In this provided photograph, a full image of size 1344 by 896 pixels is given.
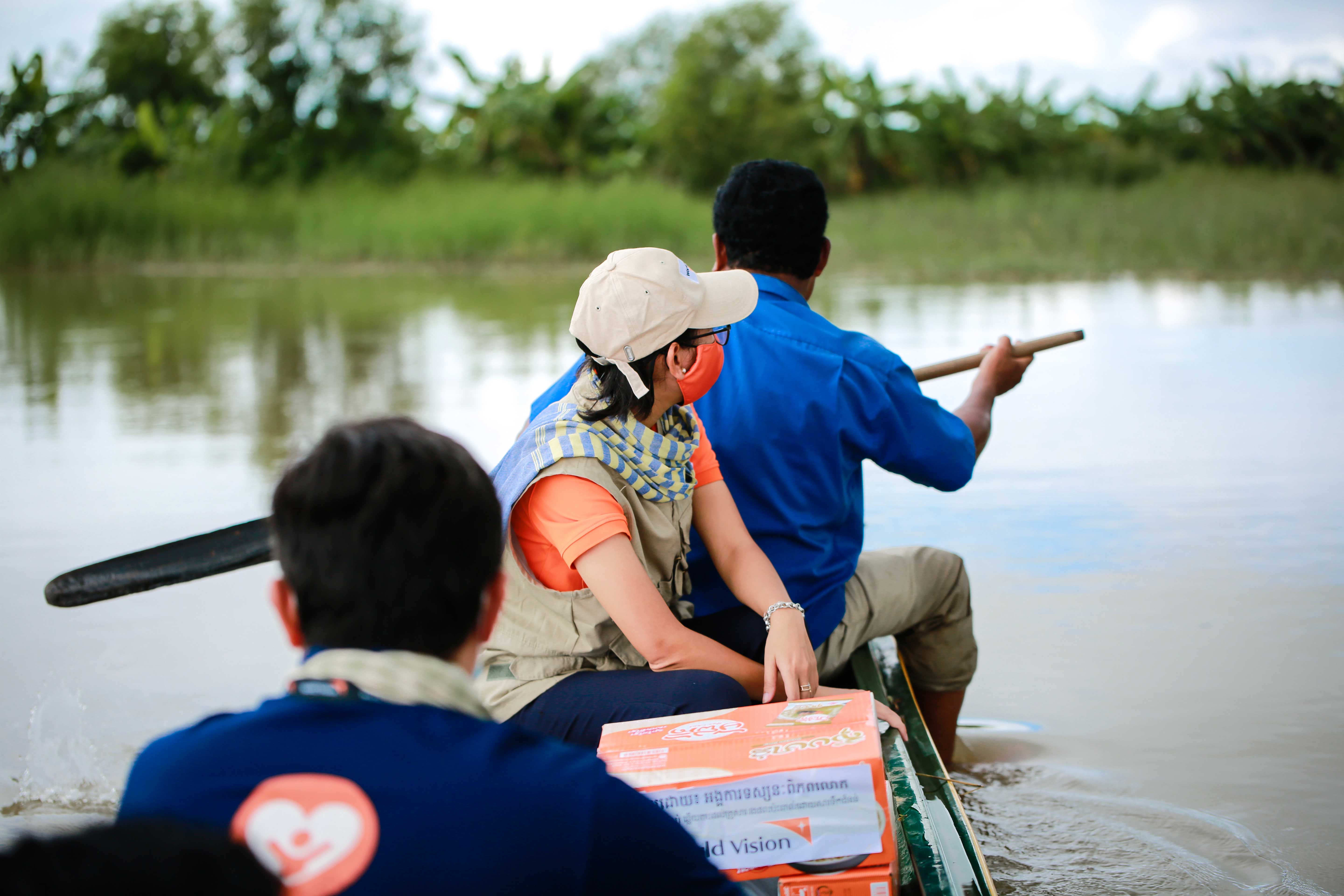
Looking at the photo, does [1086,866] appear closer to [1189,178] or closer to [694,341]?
[694,341]

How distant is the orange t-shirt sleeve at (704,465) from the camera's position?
2008 mm

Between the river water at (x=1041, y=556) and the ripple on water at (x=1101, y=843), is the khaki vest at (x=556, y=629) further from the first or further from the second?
the ripple on water at (x=1101, y=843)

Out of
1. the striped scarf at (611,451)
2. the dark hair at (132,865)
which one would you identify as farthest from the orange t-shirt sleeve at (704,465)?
the dark hair at (132,865)

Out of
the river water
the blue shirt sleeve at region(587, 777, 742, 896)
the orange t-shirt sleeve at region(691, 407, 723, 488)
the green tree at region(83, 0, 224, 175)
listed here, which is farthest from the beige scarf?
the green tree at region(83, 0, 224, 175)

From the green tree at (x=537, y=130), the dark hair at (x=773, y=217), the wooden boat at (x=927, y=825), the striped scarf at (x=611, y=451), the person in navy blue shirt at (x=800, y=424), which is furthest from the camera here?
the green tree at (x=537, y=130)

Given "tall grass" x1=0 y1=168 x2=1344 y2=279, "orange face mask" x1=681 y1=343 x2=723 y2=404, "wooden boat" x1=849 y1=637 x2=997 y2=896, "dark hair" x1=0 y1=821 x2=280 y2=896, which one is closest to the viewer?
"dark hair" x1=0 y1=821 x2=280 y2=896

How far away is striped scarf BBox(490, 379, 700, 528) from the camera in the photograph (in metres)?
1.68

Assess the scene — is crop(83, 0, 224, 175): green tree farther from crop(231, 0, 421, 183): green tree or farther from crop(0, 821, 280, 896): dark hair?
crop(0, 821, 280, 896): dark hair

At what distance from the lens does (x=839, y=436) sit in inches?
84.1

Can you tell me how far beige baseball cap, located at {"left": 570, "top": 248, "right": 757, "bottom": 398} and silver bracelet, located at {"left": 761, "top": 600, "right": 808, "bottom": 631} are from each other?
1.39 feet

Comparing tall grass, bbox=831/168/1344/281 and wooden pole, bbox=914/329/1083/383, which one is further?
tall grass, bbox=831/168/1344/281

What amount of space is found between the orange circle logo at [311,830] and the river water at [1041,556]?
136cm

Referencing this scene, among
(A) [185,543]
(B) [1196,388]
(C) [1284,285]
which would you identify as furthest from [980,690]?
(C) [1284,285]

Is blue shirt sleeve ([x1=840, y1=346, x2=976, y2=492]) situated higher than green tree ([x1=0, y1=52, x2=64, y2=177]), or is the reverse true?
green tree ([x1=0, y1=52, x2=64, y2=177])
